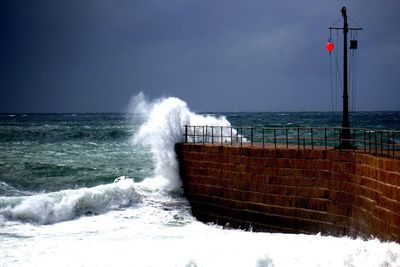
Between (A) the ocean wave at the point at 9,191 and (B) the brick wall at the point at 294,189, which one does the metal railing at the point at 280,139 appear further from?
(A) the ocean wave at the point at 9,191

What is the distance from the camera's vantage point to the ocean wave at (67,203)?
682 inches

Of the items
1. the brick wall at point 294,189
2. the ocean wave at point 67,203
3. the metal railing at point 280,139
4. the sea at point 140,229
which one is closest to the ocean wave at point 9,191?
the sea at point 140,229

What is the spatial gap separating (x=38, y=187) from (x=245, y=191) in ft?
37.9

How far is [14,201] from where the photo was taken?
1811cm

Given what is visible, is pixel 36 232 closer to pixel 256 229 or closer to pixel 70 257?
pixel 70 257

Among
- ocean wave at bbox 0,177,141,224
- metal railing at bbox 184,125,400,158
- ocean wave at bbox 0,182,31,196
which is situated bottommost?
ocean wave at bbox 0,182,31,196

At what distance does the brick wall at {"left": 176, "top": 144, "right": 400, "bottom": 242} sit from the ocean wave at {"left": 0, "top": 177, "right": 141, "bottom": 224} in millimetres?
2411

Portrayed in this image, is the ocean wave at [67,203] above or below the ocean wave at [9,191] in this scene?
above

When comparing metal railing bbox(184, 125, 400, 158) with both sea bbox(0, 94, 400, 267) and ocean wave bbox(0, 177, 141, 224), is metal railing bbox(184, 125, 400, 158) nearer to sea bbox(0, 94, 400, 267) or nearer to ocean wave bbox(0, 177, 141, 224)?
sea bbox(0, 94, 400, 267)

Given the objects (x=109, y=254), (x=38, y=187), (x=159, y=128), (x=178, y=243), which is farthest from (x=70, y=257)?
(x=38, y=187)

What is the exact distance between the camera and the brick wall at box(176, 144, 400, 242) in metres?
12.8

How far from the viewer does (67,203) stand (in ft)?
59.8

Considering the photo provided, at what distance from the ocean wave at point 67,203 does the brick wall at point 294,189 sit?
2411mm

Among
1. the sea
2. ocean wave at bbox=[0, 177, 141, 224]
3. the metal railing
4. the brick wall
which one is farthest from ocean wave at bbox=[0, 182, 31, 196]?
the brick wall
